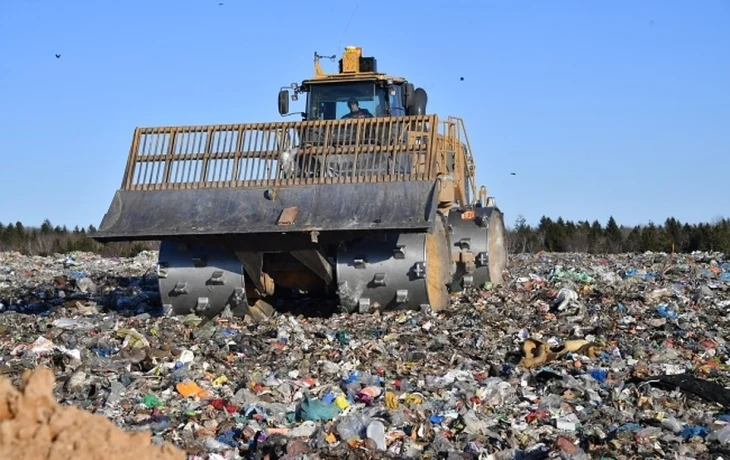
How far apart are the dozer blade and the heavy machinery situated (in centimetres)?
1

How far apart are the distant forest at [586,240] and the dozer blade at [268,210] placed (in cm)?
1683

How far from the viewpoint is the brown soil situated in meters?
2.79

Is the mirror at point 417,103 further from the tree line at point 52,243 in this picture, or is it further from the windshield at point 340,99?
the tree line at point 52,243

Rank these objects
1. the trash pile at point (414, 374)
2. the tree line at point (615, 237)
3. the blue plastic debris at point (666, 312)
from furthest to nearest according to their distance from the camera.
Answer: the tree line at point (615, 237) → the blue plastic debris at point (666, 312) → the trash pile at point (414, 374)

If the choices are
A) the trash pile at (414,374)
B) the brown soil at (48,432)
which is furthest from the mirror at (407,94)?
the brown soil at (48,432)

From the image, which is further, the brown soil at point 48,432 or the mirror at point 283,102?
the mirror at point 283,102

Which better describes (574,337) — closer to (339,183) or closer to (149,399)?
(339,183)

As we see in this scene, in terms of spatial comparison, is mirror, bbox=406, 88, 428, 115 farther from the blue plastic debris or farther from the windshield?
the blue plastic debris

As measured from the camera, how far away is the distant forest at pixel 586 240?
88.6ft

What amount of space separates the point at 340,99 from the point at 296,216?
2.80 meters

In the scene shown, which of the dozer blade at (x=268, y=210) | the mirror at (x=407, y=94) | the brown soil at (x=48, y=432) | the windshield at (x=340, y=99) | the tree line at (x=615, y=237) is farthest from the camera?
the tree line at (x=615, y=237)

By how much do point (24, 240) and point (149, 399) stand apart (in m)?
28.9

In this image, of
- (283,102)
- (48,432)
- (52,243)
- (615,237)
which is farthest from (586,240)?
(48,432)

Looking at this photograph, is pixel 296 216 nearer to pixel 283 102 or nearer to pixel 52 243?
pixel 283 102
